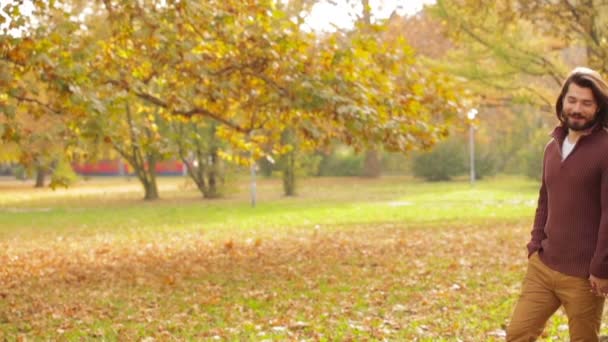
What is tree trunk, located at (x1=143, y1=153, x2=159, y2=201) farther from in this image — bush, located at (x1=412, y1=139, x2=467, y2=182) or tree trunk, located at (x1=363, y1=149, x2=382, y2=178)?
tree trunk, located at (x1=363, y1=149, x2=382, y2=178)

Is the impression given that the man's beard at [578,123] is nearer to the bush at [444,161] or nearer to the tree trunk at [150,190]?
the tree trunk at [150,190]

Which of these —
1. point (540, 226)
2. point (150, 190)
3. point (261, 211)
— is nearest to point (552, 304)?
point (540, 226)

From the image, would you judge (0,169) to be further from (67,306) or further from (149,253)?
(67,306)

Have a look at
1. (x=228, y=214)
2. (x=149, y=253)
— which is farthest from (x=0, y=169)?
(x=149, y=253)

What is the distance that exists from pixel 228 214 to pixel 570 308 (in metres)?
20.3

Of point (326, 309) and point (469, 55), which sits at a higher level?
Result: point (469, 55)

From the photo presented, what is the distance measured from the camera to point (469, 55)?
19312mm

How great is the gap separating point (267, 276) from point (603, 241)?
713 centimetres

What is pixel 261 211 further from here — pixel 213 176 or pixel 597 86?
pixel 597 86

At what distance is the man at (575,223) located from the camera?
395 cm

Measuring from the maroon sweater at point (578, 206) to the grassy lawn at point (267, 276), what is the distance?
264 cm

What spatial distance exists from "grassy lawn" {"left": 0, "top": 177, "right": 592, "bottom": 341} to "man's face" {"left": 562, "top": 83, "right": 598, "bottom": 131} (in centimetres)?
301

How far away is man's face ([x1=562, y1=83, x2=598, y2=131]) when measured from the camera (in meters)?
4.00

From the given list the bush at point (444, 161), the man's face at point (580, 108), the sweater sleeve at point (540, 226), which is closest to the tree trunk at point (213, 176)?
the bush at point (444, 161)
